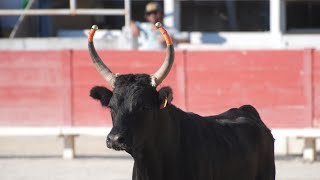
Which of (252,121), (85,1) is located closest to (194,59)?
(85,1)

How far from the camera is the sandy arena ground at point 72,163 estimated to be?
9344mm

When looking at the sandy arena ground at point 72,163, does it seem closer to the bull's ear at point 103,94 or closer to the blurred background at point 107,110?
the blurred background at point 107,110

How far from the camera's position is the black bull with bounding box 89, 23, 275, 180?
4.81 m

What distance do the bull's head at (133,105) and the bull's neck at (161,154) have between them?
6 cm

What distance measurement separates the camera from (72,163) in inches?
413

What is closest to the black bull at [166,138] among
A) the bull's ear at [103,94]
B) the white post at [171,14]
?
the bull's ear at [103,94]

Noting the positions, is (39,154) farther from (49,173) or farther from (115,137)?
(115,137)

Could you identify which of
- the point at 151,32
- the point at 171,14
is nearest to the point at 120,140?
the point at 151,32

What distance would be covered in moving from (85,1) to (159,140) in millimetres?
8745

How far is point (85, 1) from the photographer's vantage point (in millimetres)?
13625

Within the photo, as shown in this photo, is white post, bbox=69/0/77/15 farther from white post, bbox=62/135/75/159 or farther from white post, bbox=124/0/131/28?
white post, bbox=62/135/75/159

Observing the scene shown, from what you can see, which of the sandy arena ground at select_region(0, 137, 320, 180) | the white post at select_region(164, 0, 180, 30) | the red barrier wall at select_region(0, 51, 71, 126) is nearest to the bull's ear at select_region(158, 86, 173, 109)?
the sandy arena ground at select_region(0, 137, 320, 180)

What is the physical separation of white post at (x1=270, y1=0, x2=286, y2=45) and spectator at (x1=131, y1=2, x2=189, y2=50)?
148 cm

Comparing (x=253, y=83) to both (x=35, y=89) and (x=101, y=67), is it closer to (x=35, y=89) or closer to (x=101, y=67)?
(x=35, y=89)
